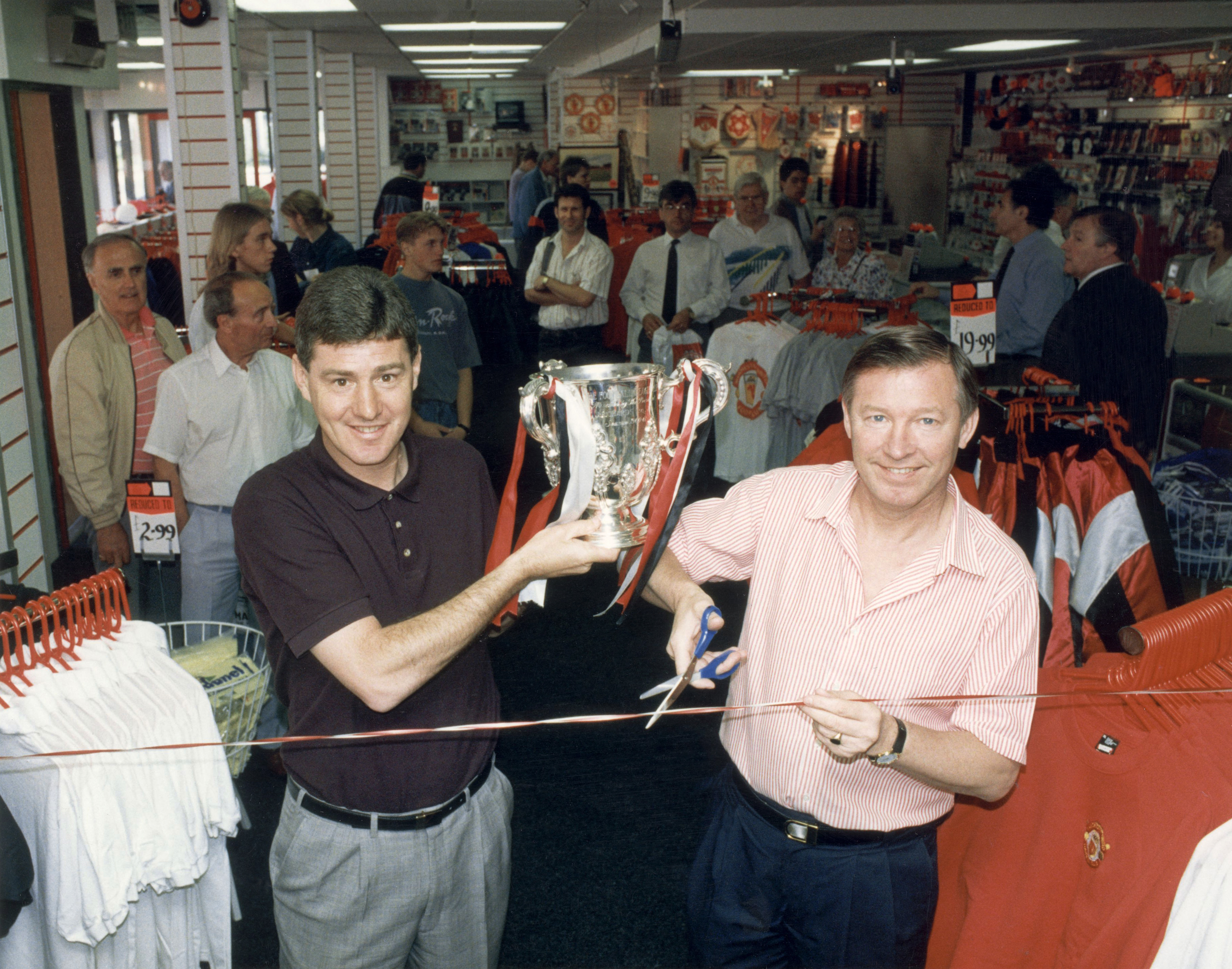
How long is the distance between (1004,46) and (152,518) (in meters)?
8.71

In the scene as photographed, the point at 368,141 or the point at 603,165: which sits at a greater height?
the point at 368,141

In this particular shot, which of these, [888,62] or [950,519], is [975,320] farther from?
[888,62]

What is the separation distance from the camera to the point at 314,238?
7184 millimetres

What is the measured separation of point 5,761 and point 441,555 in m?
0.82

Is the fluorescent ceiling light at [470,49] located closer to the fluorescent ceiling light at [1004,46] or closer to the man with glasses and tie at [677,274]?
the fluorescent ceiling light at [1004,46]

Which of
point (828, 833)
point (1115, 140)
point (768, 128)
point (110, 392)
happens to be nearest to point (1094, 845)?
→ point (828, 833)

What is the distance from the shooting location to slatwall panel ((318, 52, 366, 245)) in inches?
562

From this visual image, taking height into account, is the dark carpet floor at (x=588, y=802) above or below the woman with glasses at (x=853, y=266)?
below

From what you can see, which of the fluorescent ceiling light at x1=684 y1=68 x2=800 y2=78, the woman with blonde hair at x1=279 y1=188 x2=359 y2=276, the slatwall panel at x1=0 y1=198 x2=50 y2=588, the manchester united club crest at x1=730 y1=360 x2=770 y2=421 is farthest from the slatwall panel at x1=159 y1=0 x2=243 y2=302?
the fluorescent ceiling light at x1=684 y1=68 x2=800 y2=78

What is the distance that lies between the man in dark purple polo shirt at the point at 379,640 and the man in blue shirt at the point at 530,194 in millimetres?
9576

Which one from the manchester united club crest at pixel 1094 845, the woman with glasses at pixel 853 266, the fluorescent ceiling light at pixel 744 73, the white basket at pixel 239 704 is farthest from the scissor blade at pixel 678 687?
the fluorescent ceiling light at pixel 744 73

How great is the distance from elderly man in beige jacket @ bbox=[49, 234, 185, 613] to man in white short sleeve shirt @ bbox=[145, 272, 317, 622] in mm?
162

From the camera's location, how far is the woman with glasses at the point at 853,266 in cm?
618

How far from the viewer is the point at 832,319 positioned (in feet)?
16.5
